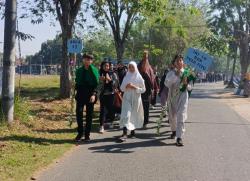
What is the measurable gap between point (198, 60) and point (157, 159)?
5.21 m

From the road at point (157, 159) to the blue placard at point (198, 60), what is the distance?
5.73 feet

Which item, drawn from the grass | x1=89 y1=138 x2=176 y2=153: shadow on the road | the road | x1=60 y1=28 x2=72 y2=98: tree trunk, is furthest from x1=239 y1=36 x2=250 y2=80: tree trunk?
x1=89 y1=138 x2=176 y2=153: shadow on the road

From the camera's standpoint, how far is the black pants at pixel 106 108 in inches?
520

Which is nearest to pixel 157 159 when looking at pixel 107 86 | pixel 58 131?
pixel 58 131

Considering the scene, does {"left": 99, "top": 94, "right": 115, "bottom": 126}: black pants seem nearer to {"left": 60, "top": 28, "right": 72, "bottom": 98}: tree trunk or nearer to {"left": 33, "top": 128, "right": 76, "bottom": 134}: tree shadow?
{"left": 33, "top": 128, "right": 76, "bottom": 134}: tree shadow

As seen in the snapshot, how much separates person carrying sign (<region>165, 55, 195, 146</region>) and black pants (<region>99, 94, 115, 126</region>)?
194 cm

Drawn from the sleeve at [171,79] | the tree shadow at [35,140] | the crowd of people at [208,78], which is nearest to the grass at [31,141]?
the tree shadow at [35,140]

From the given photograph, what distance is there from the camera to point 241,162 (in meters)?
9.54

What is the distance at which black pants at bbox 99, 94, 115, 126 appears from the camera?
1321cm

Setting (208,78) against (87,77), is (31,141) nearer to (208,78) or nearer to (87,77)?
(87,77)

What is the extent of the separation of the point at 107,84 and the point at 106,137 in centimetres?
184

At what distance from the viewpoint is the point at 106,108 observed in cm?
1399

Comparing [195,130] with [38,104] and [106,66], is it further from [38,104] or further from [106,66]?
[38,104]

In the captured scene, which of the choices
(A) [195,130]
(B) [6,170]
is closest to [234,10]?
(A) [195,130]
